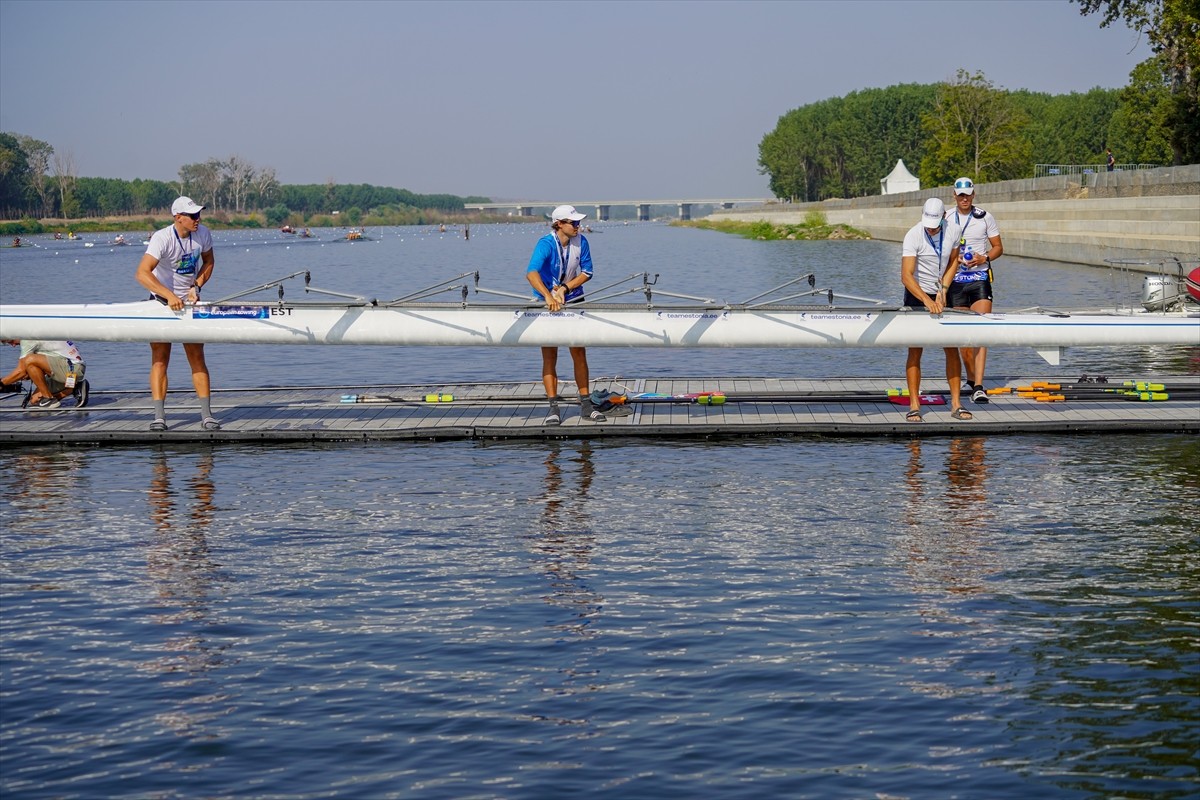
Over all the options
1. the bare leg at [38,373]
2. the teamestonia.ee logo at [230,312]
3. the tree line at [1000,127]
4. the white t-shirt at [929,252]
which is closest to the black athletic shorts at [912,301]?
the white t-shirt at [929,252]

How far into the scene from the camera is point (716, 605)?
9.36 metres

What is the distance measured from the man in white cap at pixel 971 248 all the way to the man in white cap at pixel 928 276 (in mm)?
199

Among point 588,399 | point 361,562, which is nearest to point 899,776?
point 361,562

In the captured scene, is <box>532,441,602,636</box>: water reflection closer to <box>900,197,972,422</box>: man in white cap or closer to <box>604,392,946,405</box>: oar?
<box>604,392,946,405</box>: oar

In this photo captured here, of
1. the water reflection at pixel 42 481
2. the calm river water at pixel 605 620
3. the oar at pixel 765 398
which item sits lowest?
the calm river water at pixel 605 620

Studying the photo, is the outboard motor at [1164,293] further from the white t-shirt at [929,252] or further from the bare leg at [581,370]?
the bare leg at [581,370]

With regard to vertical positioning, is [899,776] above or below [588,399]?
below

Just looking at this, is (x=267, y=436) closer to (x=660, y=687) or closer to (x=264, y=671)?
(x=264, y=671)

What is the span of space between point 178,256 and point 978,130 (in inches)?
3656

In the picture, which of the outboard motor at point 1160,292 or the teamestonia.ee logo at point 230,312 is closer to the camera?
the teamestonia.ee logo at point 230,312

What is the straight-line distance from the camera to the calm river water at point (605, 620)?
6992 mm

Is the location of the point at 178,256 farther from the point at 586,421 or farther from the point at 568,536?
the point at 568,536

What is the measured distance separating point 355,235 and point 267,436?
142 m

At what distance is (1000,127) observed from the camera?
98.9 metres
